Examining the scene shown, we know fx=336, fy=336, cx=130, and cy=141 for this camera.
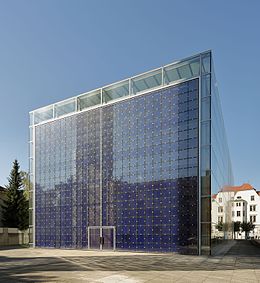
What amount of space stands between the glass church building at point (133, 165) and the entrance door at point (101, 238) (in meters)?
0.09

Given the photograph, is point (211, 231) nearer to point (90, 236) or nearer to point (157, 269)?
point (157, 269)

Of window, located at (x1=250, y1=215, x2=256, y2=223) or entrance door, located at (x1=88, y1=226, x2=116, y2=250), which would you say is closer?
entrance door, located at (x1=88, y1=226, x2=116, y2=250)

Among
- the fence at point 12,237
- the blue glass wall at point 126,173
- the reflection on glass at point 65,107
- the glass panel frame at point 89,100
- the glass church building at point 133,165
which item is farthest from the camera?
the fence at point 12,237

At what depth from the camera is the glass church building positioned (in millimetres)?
26219

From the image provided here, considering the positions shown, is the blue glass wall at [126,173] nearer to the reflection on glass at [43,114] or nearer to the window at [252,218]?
the reflection on glass at [43,114]

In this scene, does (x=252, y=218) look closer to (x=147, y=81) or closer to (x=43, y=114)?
(x=43, y=114)

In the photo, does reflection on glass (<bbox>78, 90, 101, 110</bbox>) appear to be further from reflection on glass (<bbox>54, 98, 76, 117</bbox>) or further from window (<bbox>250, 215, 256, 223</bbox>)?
window (<bbox>250, 215, 256, 223</bbox>)

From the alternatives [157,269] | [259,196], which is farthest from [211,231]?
[259,196]

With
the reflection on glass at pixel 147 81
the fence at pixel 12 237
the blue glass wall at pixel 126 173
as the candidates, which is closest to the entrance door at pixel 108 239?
the blue glass wall at pixel 126 173

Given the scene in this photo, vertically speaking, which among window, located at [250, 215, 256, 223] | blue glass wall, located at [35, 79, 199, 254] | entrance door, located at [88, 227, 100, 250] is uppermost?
blue glass wall, located at [35, 79, 199, 254]

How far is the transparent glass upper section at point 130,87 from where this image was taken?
2752cm

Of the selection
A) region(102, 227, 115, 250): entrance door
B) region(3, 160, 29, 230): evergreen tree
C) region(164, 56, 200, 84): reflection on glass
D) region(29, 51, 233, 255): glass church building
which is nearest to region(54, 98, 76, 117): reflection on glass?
region(29, 51, 233, 255): glass church building

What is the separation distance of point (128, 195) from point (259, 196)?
3247 inches

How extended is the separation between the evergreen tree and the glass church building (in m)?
14.6
